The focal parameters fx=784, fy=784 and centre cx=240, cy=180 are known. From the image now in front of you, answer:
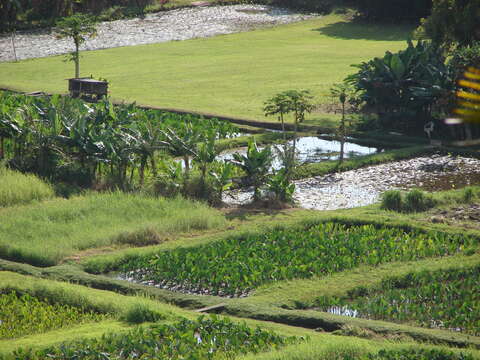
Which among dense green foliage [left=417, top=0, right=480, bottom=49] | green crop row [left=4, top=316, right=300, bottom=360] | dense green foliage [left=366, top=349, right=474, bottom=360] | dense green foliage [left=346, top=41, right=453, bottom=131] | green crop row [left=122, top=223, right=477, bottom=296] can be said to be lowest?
green crop row [left=122, top=223, right=477, bottom=296]

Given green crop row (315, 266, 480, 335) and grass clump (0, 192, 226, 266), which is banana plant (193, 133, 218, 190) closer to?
grass clump (0, 192, 226, 266)

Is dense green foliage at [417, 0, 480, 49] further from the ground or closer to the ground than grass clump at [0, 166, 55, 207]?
further from the ground

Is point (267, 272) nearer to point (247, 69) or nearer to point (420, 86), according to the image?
point (420, 86)

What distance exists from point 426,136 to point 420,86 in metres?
1.58

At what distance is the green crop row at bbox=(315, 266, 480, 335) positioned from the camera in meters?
9.81

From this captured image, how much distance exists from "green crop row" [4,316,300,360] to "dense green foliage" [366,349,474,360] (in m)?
1.10

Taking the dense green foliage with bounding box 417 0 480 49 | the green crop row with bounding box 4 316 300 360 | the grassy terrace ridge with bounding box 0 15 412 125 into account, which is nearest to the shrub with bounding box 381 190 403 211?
the green crop row with bounding box 4 316 300 360

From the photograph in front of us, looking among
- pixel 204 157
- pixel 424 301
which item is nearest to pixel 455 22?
pixel 204 157

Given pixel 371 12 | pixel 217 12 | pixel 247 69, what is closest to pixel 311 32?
pixel 371 12

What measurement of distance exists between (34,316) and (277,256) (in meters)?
3.97

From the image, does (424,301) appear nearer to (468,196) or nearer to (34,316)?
(34,316)

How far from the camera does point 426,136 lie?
2247cm

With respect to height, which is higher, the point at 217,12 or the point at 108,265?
the point at 217,12

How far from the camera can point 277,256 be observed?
40.2ft
